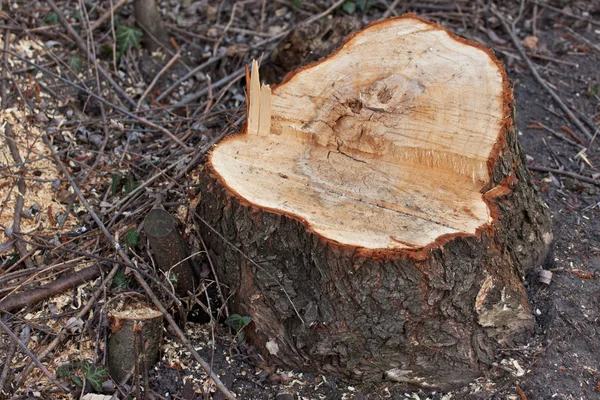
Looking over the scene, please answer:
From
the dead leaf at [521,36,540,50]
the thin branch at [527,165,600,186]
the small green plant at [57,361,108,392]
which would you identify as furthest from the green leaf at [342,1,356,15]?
the small green plant at [57,361,108,392]

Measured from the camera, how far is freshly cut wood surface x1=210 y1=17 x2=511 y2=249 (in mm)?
2443

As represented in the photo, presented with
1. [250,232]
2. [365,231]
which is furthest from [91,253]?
[365,231]

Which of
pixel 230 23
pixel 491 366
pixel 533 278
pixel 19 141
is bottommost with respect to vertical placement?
pixel 491 366

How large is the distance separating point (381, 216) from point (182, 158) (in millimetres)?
1346

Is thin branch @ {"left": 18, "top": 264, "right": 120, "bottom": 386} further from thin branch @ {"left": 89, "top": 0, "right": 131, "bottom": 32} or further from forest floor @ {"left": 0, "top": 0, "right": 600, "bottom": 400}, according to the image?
thin branch @ {"left": 89, "top": 0, "right": 131, "bottom": 32}

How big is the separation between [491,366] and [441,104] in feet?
3.67

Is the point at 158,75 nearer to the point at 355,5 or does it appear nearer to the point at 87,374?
the point at 355,5

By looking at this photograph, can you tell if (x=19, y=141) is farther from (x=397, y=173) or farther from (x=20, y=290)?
(x=397, y=173)

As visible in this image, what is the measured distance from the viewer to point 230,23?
4594 millimetres

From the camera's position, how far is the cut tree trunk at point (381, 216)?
2404 millimetres

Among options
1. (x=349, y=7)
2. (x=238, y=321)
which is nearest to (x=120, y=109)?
(x=238, y=321)

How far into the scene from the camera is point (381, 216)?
8.00 ft

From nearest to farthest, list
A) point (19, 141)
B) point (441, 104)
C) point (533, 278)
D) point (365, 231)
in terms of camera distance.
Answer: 1. point (365, 231)
2. point (441, 104)
3. point (533, 278)
4. point (19, 141)

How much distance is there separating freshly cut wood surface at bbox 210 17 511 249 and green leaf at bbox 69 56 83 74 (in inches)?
69.5
